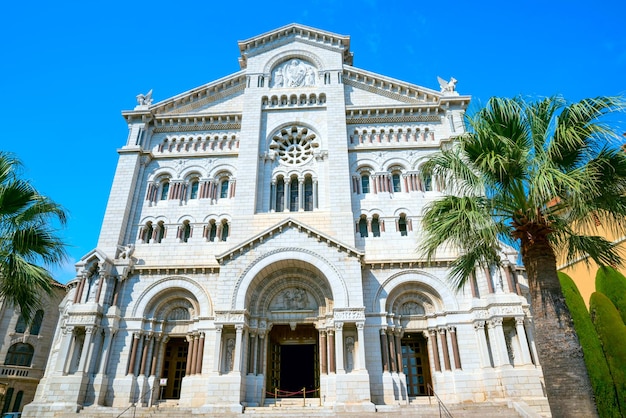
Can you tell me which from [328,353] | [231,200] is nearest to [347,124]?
[231,200]

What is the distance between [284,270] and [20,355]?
25596 millimetres

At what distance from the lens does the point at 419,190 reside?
2477 cm

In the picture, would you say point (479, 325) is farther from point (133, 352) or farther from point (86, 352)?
point (86, 352)

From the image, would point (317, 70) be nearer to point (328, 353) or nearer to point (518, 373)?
point (328, 353)

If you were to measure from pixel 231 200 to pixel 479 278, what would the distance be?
1490cm

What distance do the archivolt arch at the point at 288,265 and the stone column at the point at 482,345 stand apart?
6484 mm

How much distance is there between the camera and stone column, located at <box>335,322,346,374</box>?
18.9 m

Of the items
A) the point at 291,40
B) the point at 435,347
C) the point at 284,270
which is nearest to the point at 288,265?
the point at 284,270

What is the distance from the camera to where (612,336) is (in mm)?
15883

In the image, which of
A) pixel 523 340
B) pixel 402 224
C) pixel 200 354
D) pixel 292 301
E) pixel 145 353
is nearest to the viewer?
pixel 523 340

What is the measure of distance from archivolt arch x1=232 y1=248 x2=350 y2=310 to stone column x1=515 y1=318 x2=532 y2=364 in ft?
26.3

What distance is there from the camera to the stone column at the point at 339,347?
18880mm

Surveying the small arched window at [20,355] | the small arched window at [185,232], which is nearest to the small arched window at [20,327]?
the small arched window at [20,355]

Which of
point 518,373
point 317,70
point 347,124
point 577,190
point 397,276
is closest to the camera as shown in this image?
point 577,190
